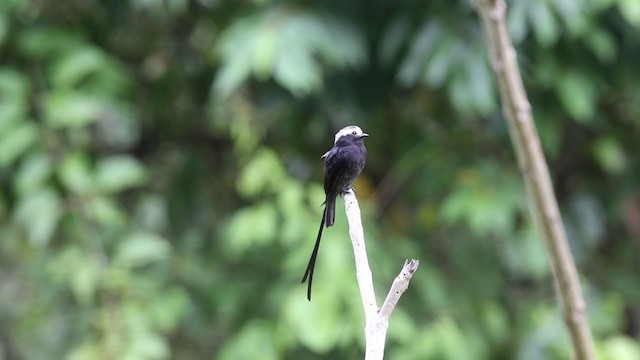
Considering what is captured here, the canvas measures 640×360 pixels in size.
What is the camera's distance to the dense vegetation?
2393mm

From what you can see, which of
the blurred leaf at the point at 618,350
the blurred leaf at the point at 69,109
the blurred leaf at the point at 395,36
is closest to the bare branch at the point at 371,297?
the blurred leaf at the point at 395,36

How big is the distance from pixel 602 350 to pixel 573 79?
2.35ft

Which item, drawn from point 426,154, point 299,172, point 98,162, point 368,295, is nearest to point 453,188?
point 426,154

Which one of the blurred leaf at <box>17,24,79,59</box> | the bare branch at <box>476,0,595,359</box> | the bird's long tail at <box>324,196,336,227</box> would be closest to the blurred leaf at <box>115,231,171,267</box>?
the blurred leaf at <box>17,24,79,59</box>

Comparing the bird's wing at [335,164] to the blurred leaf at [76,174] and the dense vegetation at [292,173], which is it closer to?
the dense vegetation at [292,173]

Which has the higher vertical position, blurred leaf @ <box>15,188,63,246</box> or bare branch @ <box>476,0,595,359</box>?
blurred leaf @ <box>15,188,63,246</box>

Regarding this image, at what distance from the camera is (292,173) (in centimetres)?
269

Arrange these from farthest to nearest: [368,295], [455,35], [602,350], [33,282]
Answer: [33,282] → [602,350] → [455,35] → [368,295]

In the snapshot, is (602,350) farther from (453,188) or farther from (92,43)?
(92,43)

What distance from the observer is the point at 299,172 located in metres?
2.70

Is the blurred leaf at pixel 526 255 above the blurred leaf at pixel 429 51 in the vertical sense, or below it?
below

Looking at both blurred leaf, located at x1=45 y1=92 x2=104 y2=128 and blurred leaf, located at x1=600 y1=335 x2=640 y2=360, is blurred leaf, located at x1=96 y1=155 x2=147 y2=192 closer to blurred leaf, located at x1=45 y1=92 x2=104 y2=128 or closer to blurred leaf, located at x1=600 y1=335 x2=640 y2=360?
blurred leaf, located at x1=45 y1=92 x2=104 y2=128

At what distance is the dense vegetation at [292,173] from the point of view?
239 centimetres

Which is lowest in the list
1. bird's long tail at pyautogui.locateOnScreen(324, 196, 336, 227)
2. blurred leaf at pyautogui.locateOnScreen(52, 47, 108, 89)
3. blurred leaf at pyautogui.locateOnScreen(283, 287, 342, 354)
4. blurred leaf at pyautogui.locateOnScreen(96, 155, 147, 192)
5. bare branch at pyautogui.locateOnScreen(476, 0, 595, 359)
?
bird's long tail at pyautogui.locateOnScreen(324, 196, 336, 227)
